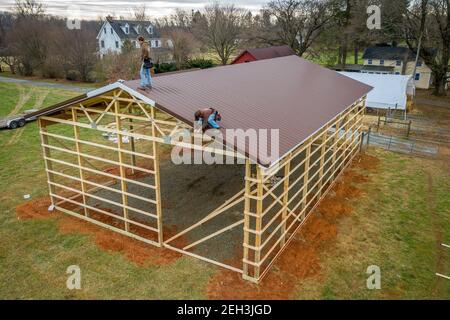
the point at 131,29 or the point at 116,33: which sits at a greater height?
the point at 131,29

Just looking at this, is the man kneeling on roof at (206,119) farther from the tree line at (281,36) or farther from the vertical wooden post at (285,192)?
the tree line at (281,36)

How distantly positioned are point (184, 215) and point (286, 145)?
5.34 metres

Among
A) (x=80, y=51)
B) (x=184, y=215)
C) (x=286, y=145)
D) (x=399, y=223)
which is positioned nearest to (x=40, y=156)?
(x=184, y=215)

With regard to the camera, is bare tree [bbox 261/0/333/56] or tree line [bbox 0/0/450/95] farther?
bare tree [bbox 261/0/333/56]

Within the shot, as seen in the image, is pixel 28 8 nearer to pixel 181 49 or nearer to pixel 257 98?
pixel 181 49

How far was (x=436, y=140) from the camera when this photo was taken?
22.2m

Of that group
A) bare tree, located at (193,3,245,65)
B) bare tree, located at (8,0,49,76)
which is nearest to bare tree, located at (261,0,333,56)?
bare tree, located at (193,3,245,65)

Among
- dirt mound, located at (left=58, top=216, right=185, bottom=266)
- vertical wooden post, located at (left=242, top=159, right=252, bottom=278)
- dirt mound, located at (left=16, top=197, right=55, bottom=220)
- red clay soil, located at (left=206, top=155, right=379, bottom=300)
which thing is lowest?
red clay soil, located at (left=206, top=155, right=379, bottom=300)

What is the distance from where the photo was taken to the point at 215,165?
1769 centimetres

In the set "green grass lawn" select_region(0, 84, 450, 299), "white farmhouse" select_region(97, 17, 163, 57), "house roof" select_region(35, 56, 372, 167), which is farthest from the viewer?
"white farmhouse" select_region(97, 17, 163, 57)

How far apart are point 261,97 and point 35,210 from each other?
9445 millimetres

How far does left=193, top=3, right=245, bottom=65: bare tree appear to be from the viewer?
46188mm

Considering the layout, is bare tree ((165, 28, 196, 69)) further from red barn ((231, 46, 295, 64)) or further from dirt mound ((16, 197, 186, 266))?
dirt mound ((16, 197, 186, 266))

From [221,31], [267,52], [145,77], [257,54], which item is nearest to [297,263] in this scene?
[145,77]
